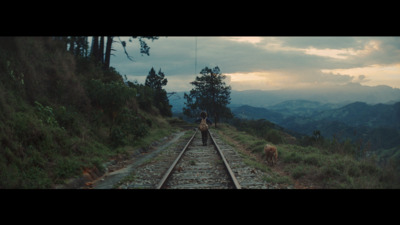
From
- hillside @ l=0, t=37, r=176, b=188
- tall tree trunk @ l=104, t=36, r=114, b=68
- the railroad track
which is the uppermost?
tall tree trunk @ l=104, t=36, r=114, b=68

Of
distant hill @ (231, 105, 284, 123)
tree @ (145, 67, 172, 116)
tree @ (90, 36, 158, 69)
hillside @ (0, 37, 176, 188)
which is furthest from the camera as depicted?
tree @ (145, 67, 172, 116)

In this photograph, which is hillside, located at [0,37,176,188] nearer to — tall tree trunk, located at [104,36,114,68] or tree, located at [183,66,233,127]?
tall tree trunk, located at [104,36,114,68]

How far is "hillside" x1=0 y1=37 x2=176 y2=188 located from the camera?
6.13 meters

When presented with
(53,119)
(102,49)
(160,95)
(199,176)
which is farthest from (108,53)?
(160,95)

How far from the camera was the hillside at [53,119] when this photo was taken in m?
6.13

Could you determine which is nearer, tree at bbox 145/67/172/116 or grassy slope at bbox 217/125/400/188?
grassy slope at bbox 217/125/400/188

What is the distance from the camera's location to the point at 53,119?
29.0 feet

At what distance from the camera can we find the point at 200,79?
4153cm

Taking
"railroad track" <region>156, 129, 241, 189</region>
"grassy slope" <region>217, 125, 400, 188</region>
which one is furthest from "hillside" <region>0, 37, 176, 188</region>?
"grassy slope" <region>217, 125, 400, 188</region>

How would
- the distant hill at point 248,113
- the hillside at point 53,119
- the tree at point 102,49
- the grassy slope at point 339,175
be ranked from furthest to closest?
the distant hill at point 248,113
the tree at point 102,49
the hillside at point 53,119
the grassy slope at point 339,175

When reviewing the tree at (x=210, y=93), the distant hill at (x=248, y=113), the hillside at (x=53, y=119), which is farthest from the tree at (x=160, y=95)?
the hillside at (x=53, y=119)

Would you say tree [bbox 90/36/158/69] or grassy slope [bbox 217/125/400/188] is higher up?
tree [bbox 90/36/158/69]

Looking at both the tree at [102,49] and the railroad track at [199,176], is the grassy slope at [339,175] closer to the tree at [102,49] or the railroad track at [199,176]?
the railroad track at [199,176]
